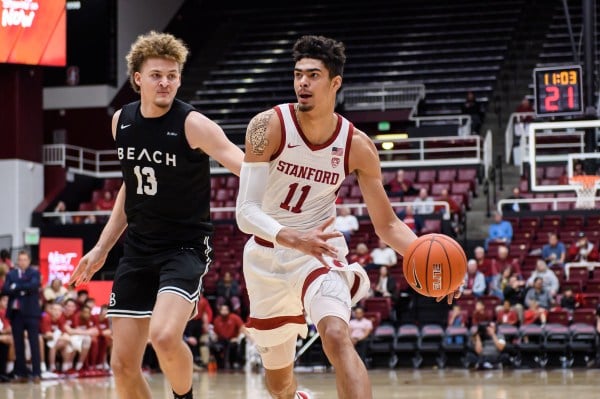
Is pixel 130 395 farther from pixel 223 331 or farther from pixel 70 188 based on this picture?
pixel 70 188

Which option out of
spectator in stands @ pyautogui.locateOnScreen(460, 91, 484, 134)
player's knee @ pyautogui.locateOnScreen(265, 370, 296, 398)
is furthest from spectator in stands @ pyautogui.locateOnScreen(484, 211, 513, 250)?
player's knee @ pyautogui.locateOnScreen(265, 370, 296, 398)

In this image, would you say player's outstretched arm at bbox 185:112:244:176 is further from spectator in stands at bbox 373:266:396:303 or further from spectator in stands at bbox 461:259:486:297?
spectator in stands at bbox 373:266:396:303

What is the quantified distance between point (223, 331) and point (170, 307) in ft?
42.9

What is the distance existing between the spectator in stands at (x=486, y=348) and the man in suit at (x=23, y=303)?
6903 millimetres

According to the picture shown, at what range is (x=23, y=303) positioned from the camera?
15.4m

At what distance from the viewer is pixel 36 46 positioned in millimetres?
24203

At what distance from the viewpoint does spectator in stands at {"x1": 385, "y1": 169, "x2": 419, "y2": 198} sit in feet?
76.6

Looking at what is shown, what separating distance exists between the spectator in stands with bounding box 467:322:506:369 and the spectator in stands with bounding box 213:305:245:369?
4.04 m

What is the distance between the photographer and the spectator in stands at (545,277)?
18234 millimetres

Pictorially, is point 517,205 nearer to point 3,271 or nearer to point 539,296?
point 539,296

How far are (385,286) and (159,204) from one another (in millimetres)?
13261

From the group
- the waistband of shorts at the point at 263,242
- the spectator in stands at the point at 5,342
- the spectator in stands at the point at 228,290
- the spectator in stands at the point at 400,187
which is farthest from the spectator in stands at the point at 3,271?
the waistband of shorts at the point at 263,242

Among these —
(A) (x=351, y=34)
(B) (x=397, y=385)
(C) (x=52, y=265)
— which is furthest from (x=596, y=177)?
(A) (x=351, y=34)

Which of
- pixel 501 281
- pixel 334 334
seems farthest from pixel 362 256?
pixel 334 334
